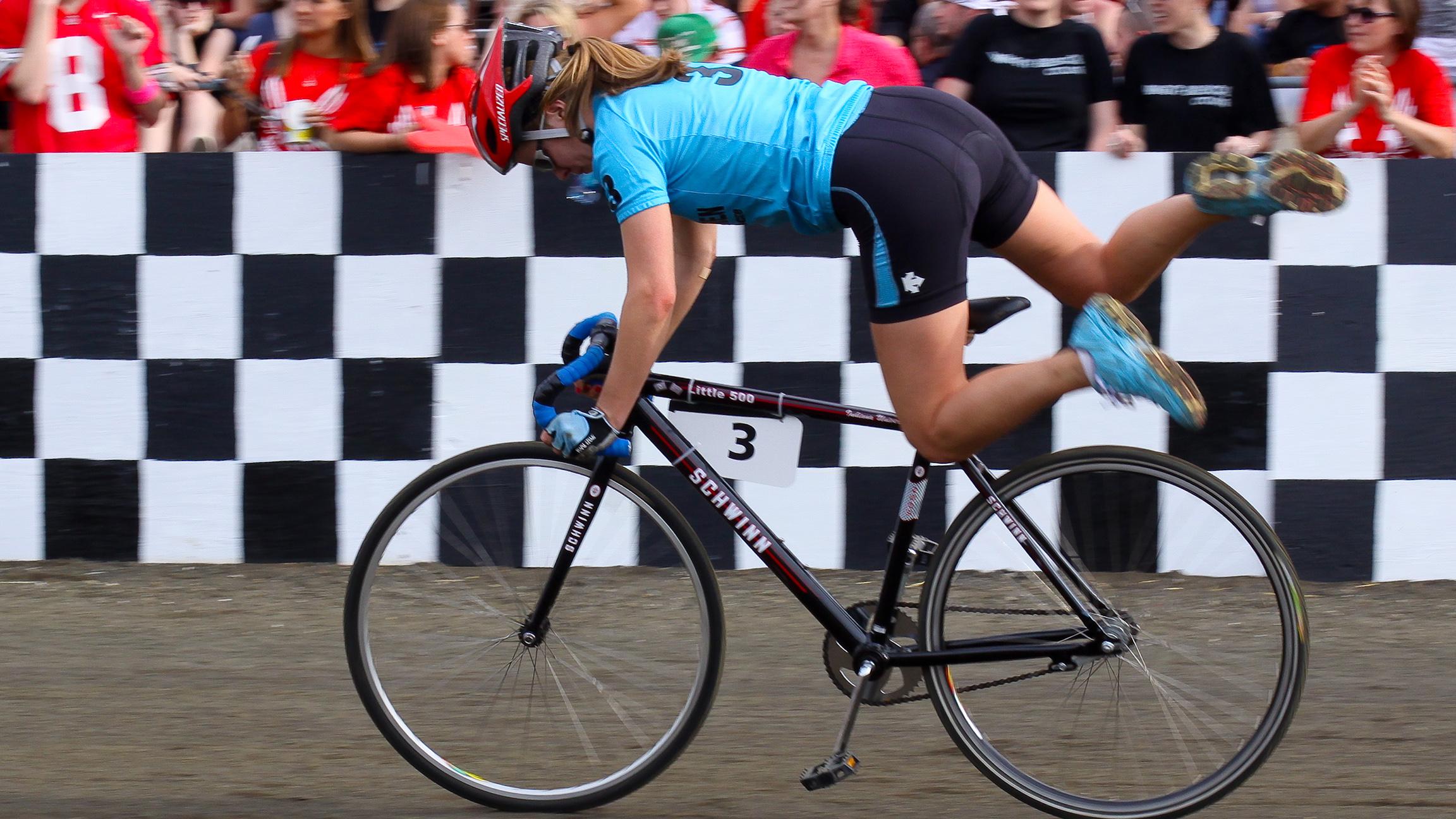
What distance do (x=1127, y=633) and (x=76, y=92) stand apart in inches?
143

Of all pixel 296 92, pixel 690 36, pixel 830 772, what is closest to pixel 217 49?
pixel 296 92

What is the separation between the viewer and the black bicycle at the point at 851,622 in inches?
111

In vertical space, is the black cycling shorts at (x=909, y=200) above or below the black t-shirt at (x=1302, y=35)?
below

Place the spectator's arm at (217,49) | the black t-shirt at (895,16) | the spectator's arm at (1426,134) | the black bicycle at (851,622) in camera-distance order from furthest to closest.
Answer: the black t-shirt at (895,16)
the spectator's arm at (217,49)
the spectator's arm at (1426,134)
the black bicycle at (851,622)

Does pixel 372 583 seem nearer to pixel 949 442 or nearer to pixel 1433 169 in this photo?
pixel 949 442

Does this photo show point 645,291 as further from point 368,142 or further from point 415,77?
point 415,77

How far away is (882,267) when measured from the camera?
112 inches

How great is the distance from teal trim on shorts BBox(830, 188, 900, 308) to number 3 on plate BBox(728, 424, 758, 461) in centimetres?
34

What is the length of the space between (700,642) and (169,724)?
1247 mm

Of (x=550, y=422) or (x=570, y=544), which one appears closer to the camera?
(x=550, y=422)

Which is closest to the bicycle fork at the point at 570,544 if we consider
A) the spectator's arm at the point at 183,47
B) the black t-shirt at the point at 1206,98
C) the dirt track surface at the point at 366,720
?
the dirt track surface at the point at 366,720

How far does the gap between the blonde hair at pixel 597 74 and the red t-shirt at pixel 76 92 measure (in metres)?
2.56

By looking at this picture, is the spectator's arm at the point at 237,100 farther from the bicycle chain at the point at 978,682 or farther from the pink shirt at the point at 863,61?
the bicycle chain at the point at 978,682

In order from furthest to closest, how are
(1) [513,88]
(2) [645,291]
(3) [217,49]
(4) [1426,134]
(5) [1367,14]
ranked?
(3) [217,49] < (5) [1367,14] < (4) [1426,134] < (1) [513,88] < (2) [645,291]
